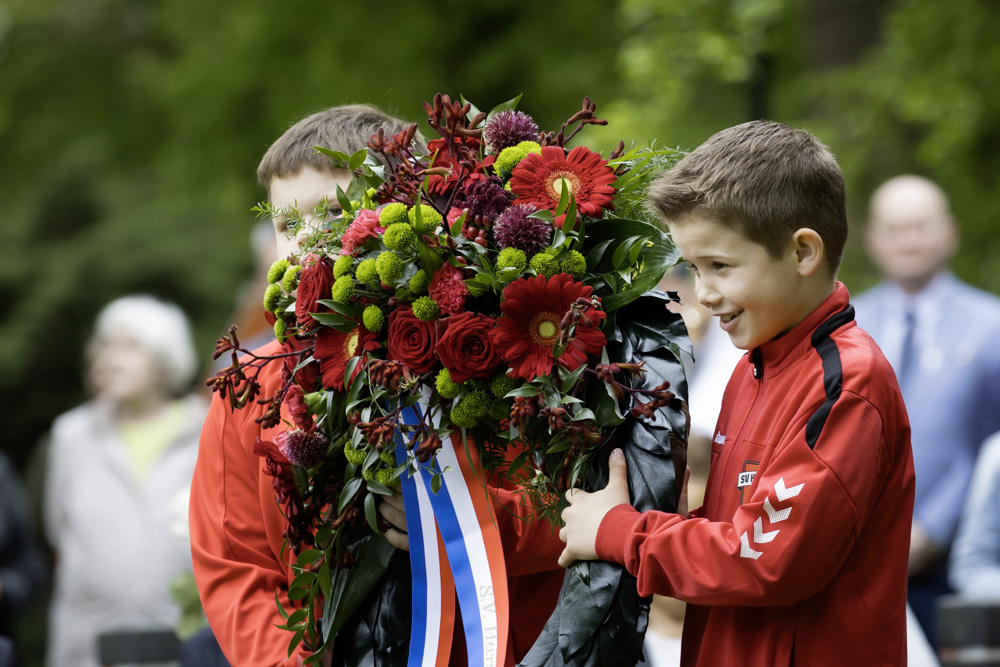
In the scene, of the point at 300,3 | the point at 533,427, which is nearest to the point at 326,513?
the point at 533,427

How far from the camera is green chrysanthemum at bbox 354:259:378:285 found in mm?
2309

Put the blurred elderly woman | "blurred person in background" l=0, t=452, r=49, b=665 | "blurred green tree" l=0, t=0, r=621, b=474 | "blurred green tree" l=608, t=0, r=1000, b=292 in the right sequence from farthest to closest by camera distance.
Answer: "blurred green tree" l=0, t=0, r=621, b=474 < "blurred green tree" l=608, t=0, r=1000, b=292 < the blurred elderly woman < "blurred person in background" l=0, t=452, r=49, b=665

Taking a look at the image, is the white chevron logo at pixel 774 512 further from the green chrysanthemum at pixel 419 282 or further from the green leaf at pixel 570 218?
the green chrysanthemum at pixel 419 282

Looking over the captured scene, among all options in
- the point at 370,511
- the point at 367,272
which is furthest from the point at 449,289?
the point at 370,511

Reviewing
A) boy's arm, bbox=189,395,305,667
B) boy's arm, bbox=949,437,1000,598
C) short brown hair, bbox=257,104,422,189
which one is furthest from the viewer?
boy's arm, bbox=949,437,1000,598

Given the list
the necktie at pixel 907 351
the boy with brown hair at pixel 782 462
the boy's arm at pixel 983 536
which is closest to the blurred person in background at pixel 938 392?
the necktie at pixel 907 351

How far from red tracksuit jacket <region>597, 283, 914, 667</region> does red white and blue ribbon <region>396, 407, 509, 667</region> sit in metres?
0.36

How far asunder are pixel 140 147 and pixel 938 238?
38.3 ft

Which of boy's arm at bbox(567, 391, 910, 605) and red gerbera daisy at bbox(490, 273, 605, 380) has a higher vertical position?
red gerbera daisy at bbox(490, 273, 605, 380)

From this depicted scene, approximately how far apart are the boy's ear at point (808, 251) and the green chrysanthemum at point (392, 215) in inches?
30.1

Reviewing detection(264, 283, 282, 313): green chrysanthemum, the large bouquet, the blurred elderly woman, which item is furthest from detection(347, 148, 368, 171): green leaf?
the blurred elderly woman

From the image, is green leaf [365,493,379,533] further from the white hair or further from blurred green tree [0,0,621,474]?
blurred green tree [0,0,621,474]

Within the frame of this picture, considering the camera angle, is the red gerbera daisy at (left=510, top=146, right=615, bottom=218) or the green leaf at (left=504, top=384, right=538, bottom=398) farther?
the red gerbera daisy at (left=510, top=146, right=615, bottom=218)

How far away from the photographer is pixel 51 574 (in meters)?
10.3
